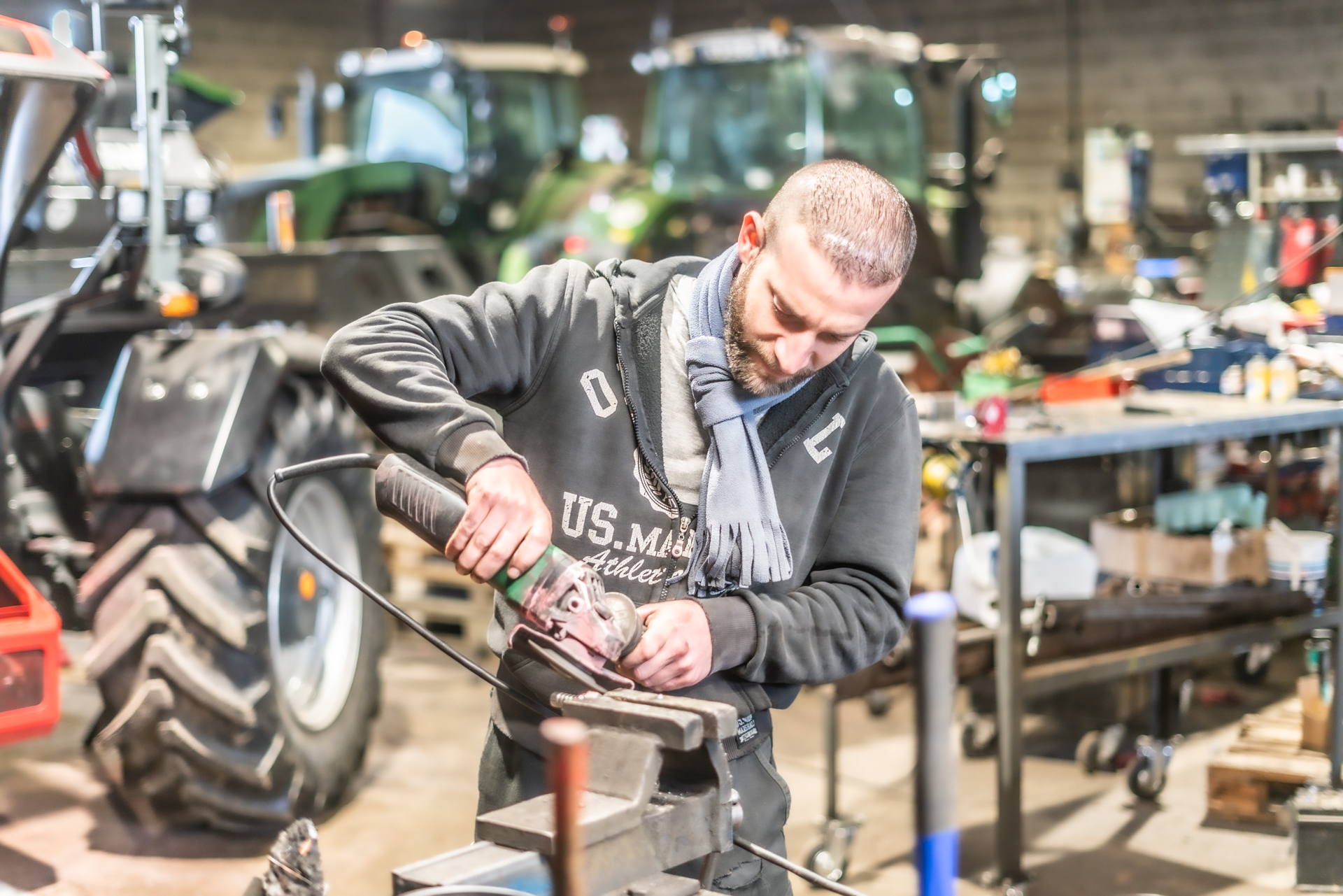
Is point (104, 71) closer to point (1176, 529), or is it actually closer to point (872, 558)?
point (872, 558)

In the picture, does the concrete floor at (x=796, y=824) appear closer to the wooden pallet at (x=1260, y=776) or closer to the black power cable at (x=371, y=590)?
the wooden pallet at (x=1260, y=776)

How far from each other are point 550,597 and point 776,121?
6735 millimetres

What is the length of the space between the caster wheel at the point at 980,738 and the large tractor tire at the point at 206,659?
7.16 ft

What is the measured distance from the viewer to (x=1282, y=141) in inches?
237

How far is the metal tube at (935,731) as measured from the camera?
0.98 metres

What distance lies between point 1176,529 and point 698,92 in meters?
4.88

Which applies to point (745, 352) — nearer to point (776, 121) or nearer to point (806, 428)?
point (806, 428)

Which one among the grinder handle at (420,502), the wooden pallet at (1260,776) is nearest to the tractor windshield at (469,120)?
the wooden pallet at (1260,776)

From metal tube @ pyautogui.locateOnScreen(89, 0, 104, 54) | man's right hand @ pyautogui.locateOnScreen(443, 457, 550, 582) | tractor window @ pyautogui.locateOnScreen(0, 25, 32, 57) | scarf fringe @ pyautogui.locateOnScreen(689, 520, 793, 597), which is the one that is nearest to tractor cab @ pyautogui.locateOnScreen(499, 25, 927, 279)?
metal tube @ pyautogui.locateOnScreen(89, 0, 104, 54)

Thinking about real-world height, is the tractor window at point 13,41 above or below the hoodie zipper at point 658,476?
above

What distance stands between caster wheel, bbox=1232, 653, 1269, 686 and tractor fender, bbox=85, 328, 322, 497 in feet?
13.3

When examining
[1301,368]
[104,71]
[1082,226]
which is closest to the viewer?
[104,71]

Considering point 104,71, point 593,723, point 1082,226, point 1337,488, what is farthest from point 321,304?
point 1082,226

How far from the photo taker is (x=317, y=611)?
13.5ft
